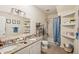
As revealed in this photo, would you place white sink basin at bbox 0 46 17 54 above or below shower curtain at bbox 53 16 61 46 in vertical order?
below

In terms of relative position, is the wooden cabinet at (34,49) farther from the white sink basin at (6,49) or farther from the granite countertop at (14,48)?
the white sink basin at (6,49)

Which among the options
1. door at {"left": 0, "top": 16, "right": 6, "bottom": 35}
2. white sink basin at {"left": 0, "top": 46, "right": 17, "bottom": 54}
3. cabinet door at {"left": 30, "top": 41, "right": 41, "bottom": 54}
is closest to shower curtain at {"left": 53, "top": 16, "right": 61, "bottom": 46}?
cabinet door at {"left": 30, "top": 41, "right": 41, "bottom": 54}

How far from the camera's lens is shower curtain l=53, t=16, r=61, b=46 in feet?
5.86

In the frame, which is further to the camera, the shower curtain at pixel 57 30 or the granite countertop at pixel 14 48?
the shower curtain at pixel 57 30

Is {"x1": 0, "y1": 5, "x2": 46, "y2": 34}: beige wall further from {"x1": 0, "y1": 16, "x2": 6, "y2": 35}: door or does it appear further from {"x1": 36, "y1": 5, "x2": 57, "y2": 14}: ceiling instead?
{"x1": 0, "y1": 16, "x2": 6, "y2": 35}: door

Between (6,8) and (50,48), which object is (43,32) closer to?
(50,48)

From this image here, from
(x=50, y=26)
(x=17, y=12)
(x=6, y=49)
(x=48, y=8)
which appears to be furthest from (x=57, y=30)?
(x=6, y=49)

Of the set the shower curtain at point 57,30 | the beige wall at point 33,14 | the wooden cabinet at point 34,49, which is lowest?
the wooden cabinet at point 34,49

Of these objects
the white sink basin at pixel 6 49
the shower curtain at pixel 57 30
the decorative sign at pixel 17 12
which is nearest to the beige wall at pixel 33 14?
the decorative sign at pixel 17 12

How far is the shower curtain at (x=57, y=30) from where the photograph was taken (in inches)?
70.3

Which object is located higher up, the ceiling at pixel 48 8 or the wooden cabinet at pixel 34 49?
the ceiling at pixel 48 8
